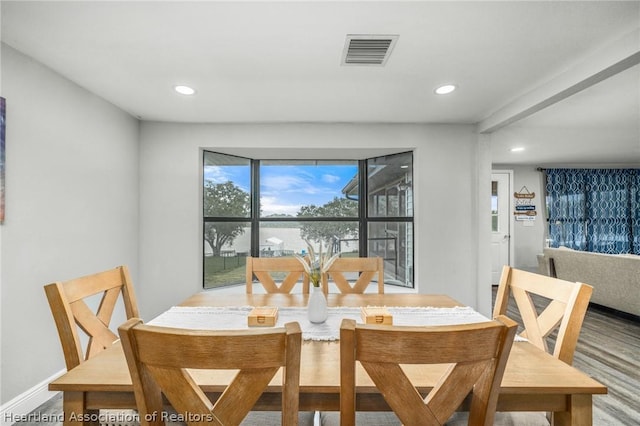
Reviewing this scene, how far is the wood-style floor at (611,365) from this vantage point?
2.11 meters

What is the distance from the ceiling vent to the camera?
1.84 m

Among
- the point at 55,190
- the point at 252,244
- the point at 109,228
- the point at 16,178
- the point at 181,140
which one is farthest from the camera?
the point at 252,244

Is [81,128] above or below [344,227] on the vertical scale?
above

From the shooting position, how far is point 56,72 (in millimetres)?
2318

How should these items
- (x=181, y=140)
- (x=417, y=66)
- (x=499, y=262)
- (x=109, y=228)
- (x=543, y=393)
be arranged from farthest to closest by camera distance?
(x=499, y=262), (x=181, y=140), (x=109, y=228), (x=417, y=66), (x=543, y=393)

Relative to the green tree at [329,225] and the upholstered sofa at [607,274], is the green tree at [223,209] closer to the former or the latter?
the green tree at [329,225]

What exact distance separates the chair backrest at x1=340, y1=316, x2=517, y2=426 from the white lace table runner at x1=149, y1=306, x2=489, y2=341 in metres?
0.58

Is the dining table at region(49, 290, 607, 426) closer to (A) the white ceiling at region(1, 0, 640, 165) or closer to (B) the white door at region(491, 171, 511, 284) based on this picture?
(A) the white ceiling at region(1, 0, 640, 165)

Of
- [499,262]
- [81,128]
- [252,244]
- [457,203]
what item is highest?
[81,128]

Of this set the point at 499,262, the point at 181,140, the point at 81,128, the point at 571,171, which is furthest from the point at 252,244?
the point at 571,171

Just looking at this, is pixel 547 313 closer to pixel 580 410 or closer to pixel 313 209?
pixel 580 410

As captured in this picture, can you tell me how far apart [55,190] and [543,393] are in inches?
117

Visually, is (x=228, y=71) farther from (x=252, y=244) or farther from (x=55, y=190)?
(x=252, y=244)

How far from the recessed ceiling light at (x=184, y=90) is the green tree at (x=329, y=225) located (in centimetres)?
193
